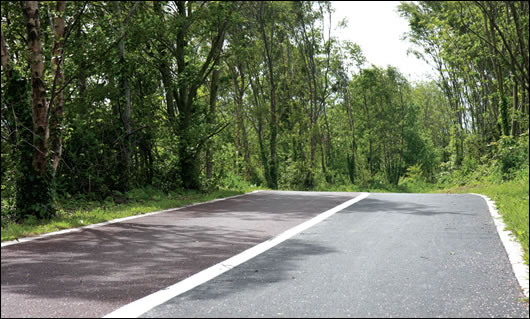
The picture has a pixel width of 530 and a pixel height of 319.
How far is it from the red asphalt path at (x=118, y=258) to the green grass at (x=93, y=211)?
1.65ft

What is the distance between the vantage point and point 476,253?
6328mm

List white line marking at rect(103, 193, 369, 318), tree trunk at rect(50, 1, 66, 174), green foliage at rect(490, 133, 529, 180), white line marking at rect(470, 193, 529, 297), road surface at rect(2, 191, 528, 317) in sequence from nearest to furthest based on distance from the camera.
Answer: white line marking at rect(103, 193, 369, 318) < road surface at rect(2, 191, 528, 317) < white line marking at rect(470, 193, 529, 297) < tree trunk at rect(50, 1, 66, 174) < green foliage at rect(490, 133, 529, 180)

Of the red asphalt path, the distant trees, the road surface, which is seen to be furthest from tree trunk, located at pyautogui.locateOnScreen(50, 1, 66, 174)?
the road surface

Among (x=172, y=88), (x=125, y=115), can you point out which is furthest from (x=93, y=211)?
(x=172, y=88)

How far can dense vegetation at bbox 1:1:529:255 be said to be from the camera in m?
9.73

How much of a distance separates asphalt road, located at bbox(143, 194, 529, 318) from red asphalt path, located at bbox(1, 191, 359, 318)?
54cm

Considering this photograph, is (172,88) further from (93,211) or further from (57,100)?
(93,211)

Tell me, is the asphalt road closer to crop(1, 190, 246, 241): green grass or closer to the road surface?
the road surface

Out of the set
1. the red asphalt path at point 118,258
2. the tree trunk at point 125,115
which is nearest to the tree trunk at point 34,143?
the red asphalt path at point 118,258

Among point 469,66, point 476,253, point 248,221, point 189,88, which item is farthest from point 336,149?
point 476,253

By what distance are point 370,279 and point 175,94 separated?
13.4 meters

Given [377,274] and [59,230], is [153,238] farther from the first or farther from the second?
[377,274]

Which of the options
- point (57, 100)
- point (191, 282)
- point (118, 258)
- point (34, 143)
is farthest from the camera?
point (57, 100)

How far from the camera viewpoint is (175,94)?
57.5 ft
